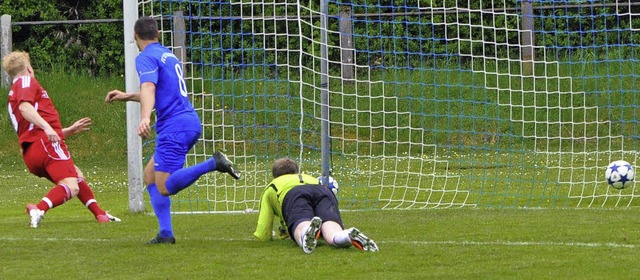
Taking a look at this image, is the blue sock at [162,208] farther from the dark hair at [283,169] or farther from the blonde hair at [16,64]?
the blonde hair at [16,64]

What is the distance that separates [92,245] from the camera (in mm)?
9930

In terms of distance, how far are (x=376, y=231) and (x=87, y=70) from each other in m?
15.5

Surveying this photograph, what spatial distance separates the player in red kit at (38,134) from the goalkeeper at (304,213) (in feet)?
7.36

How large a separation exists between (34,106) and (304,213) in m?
3.25

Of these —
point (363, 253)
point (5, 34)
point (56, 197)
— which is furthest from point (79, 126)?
point (5, 34)

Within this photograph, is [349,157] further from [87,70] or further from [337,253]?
[337,253]

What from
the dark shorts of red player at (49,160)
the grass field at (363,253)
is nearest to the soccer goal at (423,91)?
the grass field at (363,253)

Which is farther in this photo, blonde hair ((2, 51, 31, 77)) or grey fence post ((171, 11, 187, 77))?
grey fence post ((171, 11, 187, 77))

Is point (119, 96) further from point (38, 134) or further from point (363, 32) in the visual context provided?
point (363, 32)

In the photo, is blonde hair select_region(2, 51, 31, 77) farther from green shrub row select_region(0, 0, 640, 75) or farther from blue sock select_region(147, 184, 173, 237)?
green shrub row select_region(0, 0, 640, 75)

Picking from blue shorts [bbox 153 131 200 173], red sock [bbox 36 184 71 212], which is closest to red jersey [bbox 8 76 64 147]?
red sock [bbox 36 184 71 212]

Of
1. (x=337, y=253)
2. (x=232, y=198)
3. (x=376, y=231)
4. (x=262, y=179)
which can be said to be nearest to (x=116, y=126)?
(x=262, y=179)

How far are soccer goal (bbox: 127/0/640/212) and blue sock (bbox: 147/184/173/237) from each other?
311 centimetres

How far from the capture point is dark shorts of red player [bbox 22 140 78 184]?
11359 millimetres
